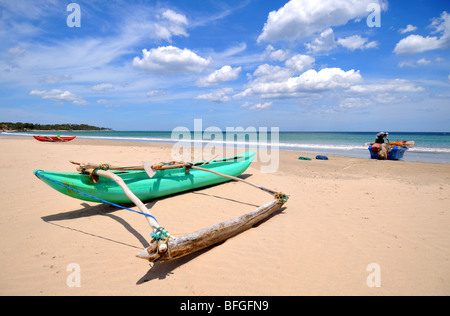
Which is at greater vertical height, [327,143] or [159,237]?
[327,143]

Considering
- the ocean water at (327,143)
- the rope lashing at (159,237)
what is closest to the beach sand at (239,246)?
the rope lashing at (159,237)

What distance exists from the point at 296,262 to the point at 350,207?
2.74 meters

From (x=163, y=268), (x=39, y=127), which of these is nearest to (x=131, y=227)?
(x=163, y=268)

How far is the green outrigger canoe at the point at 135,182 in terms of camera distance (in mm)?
3633

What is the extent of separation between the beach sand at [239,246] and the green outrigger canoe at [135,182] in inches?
11.9

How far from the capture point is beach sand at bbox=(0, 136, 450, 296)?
2.58 metres

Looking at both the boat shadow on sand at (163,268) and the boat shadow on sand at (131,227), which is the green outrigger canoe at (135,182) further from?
the boat shadow on sand at (163,268)

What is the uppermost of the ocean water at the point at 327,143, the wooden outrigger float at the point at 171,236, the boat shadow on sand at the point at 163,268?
the ocean water at the point at 327,143

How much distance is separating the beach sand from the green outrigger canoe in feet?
0.99

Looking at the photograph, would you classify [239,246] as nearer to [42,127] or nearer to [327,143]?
[327,143]

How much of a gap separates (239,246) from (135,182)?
240 centimetres

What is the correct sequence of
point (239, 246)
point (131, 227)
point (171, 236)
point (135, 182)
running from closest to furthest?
point (171, 236)
point (239, 246)
point (131, 227)
point (135, 182)

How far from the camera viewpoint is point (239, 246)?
3342 mm
